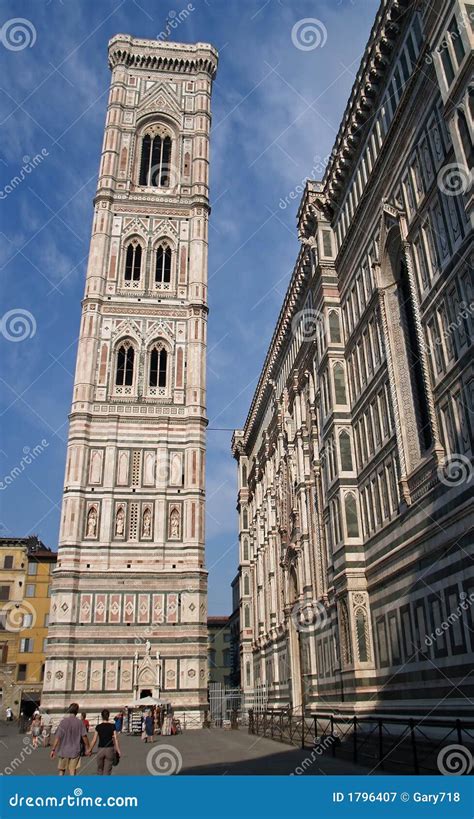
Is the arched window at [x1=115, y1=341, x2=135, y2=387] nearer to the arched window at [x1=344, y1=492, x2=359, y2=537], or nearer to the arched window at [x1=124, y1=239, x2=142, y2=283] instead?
the arched window at [x1=124, y1=239, x2=142, y2=283]

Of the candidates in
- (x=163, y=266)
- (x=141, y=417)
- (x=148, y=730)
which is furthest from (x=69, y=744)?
(x=163, y=266)

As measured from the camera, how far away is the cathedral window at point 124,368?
40219 millimetres

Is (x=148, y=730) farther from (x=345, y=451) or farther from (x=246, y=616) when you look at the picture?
(x=246, y=616)

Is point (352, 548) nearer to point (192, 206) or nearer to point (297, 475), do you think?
point (297, 475)

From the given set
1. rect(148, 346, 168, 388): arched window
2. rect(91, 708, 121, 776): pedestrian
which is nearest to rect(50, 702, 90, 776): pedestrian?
rect(91, 708, 121, 776): pedestrian

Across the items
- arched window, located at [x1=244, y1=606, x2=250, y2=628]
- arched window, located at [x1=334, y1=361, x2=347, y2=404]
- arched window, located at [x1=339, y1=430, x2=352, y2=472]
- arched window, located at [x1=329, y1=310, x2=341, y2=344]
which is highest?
arched window, located at [x1=329, y1=310, x2=341, y2=344]

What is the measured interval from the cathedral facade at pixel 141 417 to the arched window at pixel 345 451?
724 inches

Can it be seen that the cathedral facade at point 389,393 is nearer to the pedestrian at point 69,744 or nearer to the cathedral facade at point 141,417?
the pedestrian at point 69,744

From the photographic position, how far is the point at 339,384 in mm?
21562

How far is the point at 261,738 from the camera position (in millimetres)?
22859

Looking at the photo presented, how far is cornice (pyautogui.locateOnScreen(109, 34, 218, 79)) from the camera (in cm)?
4982

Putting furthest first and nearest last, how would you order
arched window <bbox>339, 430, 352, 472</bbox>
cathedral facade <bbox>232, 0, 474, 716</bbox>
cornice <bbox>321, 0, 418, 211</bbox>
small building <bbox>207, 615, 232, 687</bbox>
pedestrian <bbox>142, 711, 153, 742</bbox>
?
small building <bbox>207, 615, 232, 687</bbox>
pedestrian <bbox>142, 711, 153, 742</bbox>
arched window <bbox>339, 430, 352, 472</bbox>
cornice <bbox>321, 0, 418, 211</bbox>
cathedral facade <bbox>232, 0, 474, 716</bbox>

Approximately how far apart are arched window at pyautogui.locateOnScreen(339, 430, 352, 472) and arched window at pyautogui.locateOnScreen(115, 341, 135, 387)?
22182 mm

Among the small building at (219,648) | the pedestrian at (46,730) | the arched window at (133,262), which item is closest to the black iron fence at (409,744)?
the pedestrian at (46,730)
